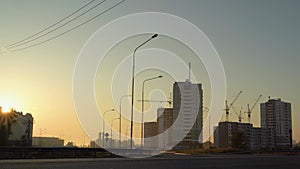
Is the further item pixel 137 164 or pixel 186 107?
pixel 186 107

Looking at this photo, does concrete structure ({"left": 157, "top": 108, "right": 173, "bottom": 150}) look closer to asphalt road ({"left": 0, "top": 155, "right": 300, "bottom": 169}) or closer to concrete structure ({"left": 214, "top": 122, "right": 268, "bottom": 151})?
concrete structure ({"left": 214, "top": 122, "right": 268, "bottom": 151})

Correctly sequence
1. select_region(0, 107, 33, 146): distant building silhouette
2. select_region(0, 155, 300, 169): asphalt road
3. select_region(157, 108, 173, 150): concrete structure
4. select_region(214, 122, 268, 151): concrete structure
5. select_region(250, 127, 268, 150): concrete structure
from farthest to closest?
select_region(250, 127, 268, 150): concrete structure
select_region(214, 122, 268, 151): concrete structure
select_region(157, 108, 173, 150): concrete structure
select_region(0, 107, 33, 146): distant building silhouette
select_region(0, 155, 300, 169): asphalt road

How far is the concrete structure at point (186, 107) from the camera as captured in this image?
118500 mm

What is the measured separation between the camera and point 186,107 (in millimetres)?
122438

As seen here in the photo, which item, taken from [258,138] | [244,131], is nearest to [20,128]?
[244,131]

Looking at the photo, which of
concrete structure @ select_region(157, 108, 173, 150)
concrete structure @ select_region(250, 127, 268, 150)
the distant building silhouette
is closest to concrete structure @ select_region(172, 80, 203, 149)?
concrete structure @ select_region(157, 108, 173, 150)

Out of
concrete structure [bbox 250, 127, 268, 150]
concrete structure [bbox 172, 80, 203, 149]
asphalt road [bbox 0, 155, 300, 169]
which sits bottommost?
concrete structure [bbox 250, 127, 268, 150]

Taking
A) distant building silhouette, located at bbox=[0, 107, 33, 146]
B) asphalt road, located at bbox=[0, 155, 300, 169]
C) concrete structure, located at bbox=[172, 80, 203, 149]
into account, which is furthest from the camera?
concrete structure, located at bbox=[172, 80, 203, 149]

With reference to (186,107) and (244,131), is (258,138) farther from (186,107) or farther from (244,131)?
(186,107)

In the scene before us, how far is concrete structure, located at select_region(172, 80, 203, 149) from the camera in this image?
389 ft

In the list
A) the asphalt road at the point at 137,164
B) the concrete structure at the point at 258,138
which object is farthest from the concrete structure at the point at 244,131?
the asphalt road at the point at 137,164

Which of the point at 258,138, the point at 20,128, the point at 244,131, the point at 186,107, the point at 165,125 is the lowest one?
the point at 258,138

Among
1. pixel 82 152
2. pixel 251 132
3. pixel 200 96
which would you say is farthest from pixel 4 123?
pixel 251 132

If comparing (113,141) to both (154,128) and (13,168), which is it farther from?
(13,168)
